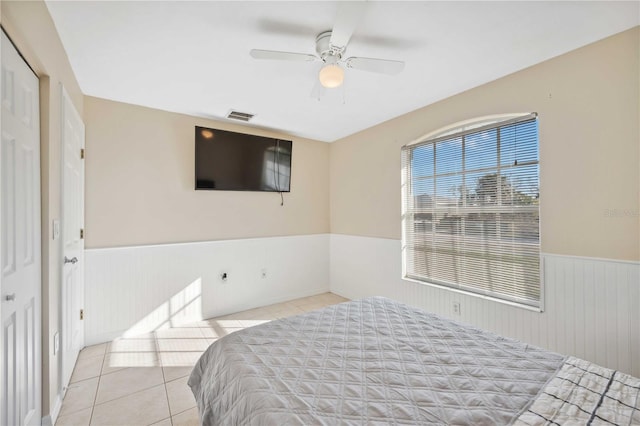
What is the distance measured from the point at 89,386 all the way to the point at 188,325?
1.20 m

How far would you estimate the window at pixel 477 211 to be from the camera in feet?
8.04

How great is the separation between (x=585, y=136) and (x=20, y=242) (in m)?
3.53

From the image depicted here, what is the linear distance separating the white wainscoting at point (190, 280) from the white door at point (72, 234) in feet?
0.59

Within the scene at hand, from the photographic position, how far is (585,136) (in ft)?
6.89

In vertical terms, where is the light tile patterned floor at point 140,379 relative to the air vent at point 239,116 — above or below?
below

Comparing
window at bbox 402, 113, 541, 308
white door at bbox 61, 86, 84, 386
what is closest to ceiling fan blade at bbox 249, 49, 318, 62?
white door at bbox 61, 86, 84, 386

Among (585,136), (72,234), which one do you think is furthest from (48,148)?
(585,136)

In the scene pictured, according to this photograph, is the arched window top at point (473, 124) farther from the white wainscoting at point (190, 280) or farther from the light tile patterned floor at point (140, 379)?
the light tile patterned floor at point (140, 379)

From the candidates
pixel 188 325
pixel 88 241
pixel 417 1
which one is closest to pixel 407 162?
pixel 417 1

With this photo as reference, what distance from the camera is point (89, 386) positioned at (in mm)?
2199

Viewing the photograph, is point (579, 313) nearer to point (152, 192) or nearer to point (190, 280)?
point (190, 280)

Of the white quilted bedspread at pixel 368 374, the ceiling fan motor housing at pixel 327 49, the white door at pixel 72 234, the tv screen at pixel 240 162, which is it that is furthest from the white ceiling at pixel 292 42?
the white quilted bedspread at pixel 368 374

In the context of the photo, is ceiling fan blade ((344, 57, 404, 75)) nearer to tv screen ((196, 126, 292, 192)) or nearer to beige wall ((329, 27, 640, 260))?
beige wall ((329, 27, 640, 260))

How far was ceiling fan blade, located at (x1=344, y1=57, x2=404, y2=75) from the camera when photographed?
189cm
